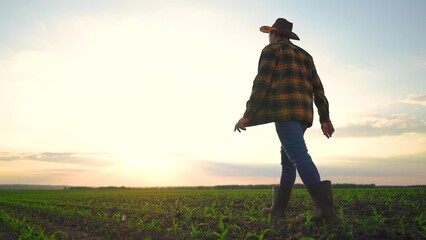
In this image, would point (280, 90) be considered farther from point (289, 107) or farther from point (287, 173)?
point (287, 173)

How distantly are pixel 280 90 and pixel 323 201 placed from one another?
1.61m

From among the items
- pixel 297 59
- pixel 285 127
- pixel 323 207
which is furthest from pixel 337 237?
pixel 297 59

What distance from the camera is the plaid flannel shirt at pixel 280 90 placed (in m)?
5.25

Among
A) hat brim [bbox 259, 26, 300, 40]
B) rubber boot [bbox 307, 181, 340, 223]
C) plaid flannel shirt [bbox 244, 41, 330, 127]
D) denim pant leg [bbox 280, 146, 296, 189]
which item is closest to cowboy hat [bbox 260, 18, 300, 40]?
hat brim [bbox 259, 26, 300, 40]

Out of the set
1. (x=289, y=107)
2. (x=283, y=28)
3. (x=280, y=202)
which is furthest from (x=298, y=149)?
(x=283, y=28)

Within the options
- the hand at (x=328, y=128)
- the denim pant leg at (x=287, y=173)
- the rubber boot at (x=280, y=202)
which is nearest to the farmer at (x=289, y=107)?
the hand at (x=328, y=128)

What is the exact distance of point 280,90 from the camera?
211 inches

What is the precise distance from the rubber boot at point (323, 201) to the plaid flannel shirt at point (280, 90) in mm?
888

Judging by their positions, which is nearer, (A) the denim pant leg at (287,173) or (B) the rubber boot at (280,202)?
(A) the denim pant leg at (287,173)

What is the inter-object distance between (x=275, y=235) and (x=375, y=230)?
111 cm

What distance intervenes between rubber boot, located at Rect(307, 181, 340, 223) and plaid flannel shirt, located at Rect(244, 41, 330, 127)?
34.9 inches

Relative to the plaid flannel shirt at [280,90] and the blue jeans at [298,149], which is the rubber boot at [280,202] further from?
the plaid flannel shirt at [280,90]

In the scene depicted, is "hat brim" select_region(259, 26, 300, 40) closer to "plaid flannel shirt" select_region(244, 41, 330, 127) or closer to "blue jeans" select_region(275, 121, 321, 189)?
"plaid flannel shirt" select_region(244, 41, 330, 127)

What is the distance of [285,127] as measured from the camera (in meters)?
5.24
